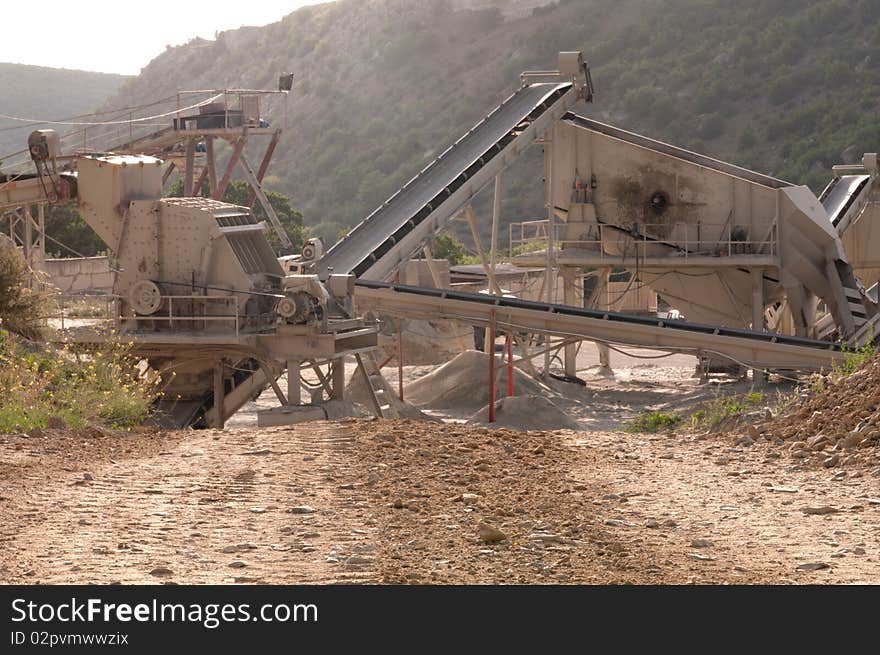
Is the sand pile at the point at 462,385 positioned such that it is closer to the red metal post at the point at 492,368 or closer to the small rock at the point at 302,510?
the red metal post at the point at 492,368

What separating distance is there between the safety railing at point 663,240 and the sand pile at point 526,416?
21.5 feet

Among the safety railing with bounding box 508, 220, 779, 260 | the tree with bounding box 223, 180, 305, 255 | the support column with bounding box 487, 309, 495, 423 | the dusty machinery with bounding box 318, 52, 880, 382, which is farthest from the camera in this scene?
the tree with bounding box 223, 180, 305, 255

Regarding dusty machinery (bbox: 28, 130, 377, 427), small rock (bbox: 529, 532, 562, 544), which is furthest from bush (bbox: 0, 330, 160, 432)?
small rock (bbox: 529, 532, 562, 544)

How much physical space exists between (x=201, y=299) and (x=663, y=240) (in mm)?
14876

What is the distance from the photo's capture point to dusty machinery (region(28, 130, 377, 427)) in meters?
Result: 22.9

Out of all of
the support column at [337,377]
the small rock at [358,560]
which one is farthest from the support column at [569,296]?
the small rock at [358,560]

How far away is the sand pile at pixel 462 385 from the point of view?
31.1m

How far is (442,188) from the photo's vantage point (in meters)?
31.0

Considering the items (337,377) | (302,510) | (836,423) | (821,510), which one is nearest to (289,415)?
(337,377)

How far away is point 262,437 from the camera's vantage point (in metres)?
13.6

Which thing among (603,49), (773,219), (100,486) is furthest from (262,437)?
(603,49)

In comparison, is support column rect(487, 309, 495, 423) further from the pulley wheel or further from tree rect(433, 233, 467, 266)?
tree rect(433, 233, 467, 266)

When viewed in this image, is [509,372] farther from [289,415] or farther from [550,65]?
[550,65]

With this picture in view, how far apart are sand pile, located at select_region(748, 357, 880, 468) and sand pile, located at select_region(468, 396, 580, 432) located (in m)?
12.6
